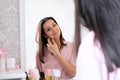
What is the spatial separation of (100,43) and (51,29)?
81 centimetres

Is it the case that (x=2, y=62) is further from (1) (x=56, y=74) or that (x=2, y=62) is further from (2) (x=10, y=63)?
(1) (x=56, y=74)

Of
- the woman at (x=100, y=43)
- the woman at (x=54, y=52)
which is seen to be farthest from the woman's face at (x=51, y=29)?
the woman at (x=100, y=43)

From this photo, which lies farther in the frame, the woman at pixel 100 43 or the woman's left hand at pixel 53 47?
the woman's left hand at pixel 53 47

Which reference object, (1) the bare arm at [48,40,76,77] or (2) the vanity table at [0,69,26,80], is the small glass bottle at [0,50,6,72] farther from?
(1) the bare arm at [48,40,76,77]

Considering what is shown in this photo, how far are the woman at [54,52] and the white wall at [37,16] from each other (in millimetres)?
33

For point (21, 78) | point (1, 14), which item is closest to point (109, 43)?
point (21, 78)

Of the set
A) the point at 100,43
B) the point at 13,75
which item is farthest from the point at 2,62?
the point at 100,43

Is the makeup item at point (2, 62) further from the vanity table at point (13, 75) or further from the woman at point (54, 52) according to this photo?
the woman at point (54, 52)

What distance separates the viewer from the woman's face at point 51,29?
1.46m

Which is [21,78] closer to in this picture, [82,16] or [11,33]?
[11,33]

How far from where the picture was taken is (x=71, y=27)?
149 centimetres

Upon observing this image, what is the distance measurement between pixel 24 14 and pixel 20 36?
5.7 inches

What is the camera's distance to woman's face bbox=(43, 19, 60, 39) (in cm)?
146

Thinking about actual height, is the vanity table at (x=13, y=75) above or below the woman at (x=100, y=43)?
below
